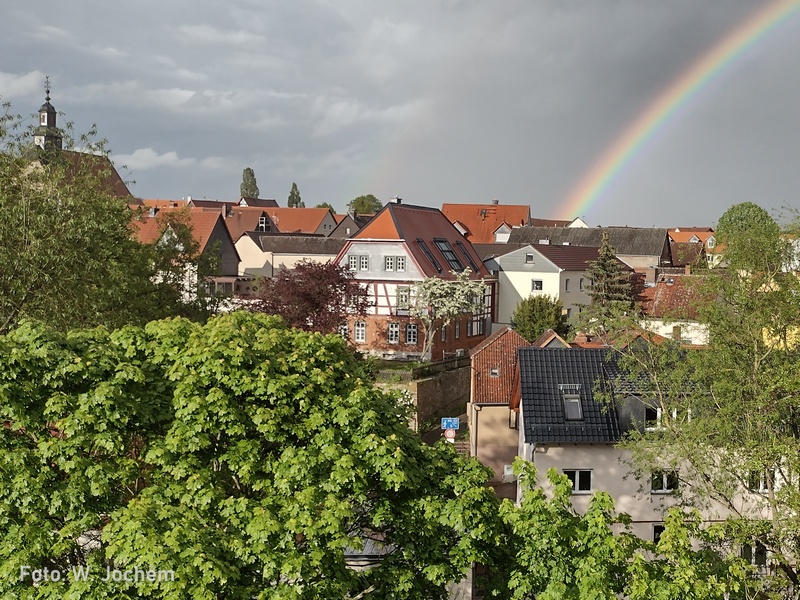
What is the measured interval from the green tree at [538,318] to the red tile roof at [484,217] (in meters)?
50.3

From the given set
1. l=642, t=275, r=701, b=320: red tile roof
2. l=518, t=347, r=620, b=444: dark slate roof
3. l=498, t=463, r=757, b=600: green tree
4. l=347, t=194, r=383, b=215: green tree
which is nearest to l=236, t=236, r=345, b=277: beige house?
l=642, t=275, r=701, b=320: red tile roof

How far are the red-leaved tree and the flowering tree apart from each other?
210 inches

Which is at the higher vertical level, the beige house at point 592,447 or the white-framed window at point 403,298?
the white-framed window at point 403,298

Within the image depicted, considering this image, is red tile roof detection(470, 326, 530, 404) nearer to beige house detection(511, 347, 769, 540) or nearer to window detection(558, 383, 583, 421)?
window detection(558, 383, 583, 421)

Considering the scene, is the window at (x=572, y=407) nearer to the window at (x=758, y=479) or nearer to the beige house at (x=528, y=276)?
the window at (x=758, y=479)

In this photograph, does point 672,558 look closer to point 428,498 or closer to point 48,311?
point 428,498

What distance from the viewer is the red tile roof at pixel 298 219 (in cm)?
10725

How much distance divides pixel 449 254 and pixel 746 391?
37921mm

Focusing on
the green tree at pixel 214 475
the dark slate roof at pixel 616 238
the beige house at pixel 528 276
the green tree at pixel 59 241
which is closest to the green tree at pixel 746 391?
the green tree at pixel 214 475

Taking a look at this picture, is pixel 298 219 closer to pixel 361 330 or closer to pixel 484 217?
pixel 484 217

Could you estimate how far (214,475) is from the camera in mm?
12766

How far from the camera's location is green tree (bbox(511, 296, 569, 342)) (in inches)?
2021

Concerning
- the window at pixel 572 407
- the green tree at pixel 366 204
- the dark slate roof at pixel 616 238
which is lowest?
the window at pixel 572 407

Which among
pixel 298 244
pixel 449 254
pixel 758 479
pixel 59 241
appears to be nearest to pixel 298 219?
pixel 298 244
